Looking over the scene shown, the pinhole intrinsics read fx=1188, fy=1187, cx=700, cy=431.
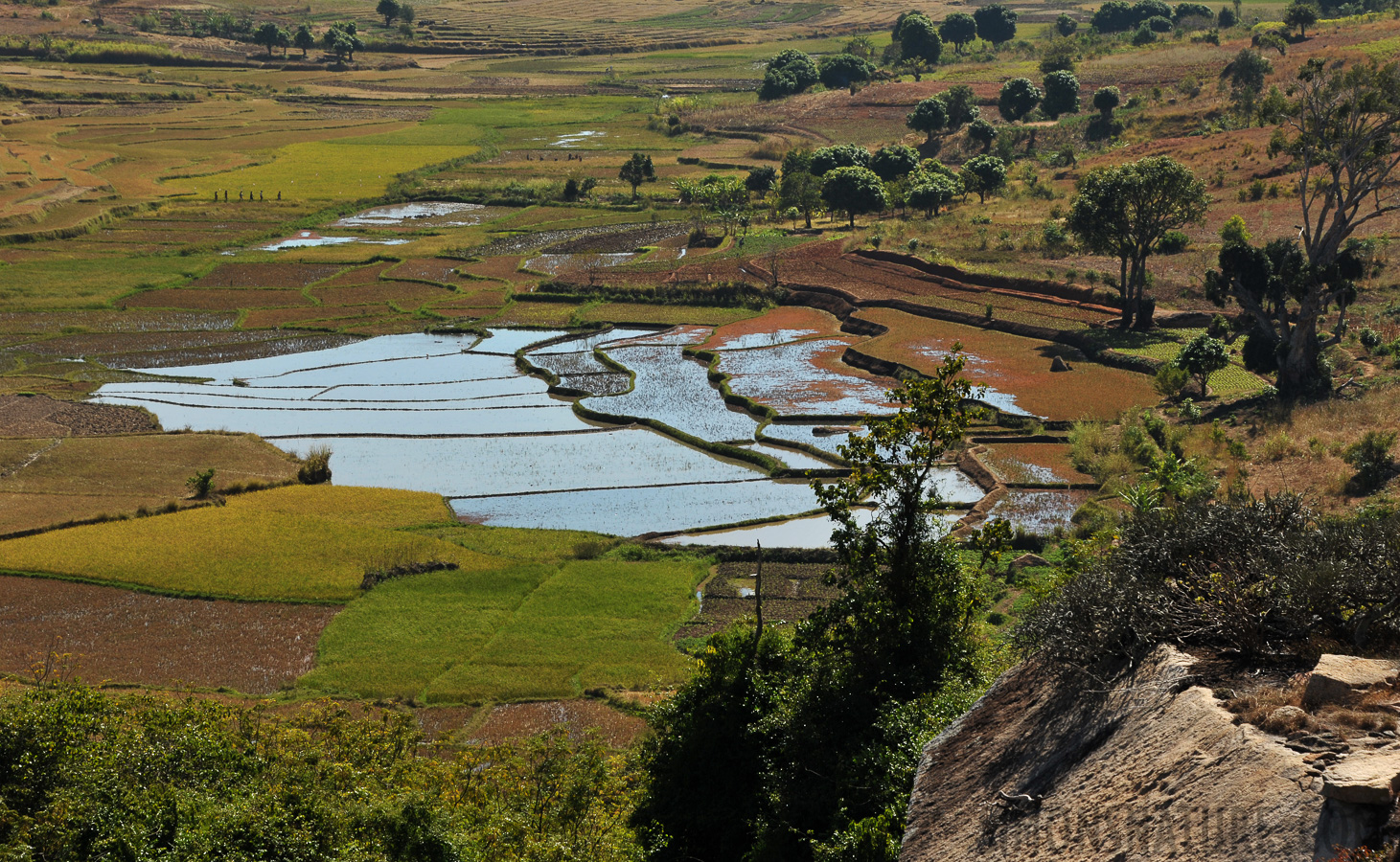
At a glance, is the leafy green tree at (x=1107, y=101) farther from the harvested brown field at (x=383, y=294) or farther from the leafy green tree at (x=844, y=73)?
the harvested brown field at (x=383, y=294)

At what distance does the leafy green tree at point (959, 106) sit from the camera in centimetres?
9788

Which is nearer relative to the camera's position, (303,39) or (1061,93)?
(1061,93)

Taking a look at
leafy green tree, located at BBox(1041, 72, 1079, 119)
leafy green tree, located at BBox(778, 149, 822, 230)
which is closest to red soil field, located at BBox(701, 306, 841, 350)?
leafy green tree, located at BBox(778, 149, 822, 230)

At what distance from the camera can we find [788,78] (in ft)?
414

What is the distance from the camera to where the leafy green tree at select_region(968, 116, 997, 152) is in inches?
3647

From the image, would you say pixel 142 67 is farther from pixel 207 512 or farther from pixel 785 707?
pixel 785 707

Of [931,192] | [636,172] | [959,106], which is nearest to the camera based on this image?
[931,192]

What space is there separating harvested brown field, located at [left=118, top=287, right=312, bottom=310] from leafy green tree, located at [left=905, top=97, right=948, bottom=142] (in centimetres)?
5221

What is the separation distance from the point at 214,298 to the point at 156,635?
135ft

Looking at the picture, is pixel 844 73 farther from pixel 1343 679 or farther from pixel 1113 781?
pixel 1343 679

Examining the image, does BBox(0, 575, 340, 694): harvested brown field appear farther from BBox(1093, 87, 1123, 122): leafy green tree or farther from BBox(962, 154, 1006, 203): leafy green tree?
BBox(1093, 87, 1123, 122): leafy green tree

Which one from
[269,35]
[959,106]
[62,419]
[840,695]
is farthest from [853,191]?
[269,35]

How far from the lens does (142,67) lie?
139 meters

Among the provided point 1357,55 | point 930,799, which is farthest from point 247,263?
point 1357,55
